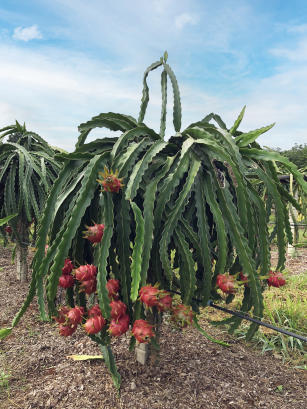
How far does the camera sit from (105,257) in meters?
1.15

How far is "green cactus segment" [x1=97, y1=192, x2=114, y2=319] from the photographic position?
111 centimetres

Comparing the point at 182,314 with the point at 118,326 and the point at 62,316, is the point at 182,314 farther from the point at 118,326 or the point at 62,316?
the point at 62,316

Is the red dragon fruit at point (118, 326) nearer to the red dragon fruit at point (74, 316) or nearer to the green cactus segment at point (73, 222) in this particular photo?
the red dragon fruit at point (74, 316)

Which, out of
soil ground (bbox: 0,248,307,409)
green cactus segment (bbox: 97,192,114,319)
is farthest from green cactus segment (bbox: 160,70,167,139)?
soil ground (bbox: 0,248,307,409)

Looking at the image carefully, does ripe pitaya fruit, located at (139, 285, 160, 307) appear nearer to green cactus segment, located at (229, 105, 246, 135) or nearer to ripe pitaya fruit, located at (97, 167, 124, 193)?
ripe pitaya fruit, located at (97, 167, 124, 193)

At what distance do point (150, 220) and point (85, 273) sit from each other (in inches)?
11.3

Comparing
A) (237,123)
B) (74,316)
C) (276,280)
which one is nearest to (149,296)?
(74,316)

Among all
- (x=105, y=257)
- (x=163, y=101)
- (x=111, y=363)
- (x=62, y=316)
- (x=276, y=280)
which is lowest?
(x=111, y=363)

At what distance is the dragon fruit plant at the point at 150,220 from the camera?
1.14 meters

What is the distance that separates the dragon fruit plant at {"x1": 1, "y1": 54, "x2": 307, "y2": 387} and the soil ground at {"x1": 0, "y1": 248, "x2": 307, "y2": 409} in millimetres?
578

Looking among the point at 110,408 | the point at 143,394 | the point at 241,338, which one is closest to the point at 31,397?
the point at 110,408

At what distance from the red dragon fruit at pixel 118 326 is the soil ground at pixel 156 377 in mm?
736

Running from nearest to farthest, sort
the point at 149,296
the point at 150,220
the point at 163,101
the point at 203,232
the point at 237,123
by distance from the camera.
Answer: the point at 149,296, the point at 150,220, the point at 203,232, the point at 237,123, the point at 163,101

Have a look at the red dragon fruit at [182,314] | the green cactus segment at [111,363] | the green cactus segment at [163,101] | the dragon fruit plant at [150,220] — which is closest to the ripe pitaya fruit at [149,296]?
the dragon fruit plant at [150,220]
